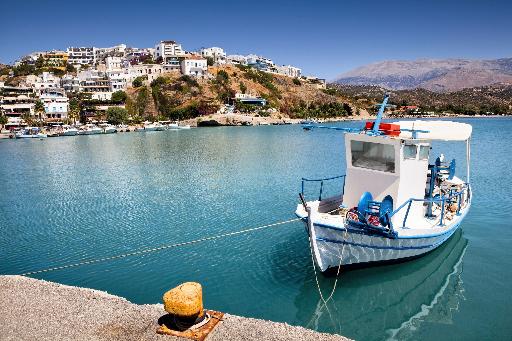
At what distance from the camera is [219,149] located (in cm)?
5572

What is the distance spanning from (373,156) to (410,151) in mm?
1244

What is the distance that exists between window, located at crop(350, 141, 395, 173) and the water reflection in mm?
3583

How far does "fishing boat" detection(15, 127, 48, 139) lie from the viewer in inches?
3519

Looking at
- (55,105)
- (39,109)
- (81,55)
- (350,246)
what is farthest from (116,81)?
(350,246)

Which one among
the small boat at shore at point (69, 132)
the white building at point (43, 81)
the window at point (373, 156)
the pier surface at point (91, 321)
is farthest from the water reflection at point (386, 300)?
the white building at point (43, 81)

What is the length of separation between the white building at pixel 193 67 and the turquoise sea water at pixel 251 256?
4313 inches

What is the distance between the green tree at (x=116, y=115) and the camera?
110625 millimetres

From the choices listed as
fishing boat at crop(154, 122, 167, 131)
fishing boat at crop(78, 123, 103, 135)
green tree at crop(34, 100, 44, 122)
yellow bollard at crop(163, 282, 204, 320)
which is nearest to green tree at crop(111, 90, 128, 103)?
fishing boat at crop(154, 122, 167, 131)

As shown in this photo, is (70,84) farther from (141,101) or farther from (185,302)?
(185,302)

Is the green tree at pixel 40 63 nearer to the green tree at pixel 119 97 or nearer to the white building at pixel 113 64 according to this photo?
the white building at pixel 113 64

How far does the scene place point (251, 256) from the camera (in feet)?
50.0

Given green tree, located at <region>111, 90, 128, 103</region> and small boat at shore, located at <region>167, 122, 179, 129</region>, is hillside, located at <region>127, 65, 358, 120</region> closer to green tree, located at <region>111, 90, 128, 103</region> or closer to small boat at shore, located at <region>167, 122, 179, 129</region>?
green tree, located at <region>111, 90, 128, 103</region>

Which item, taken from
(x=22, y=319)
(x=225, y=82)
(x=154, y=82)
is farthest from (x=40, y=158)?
(x=225, y=82)

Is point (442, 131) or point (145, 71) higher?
point (145, 71)
